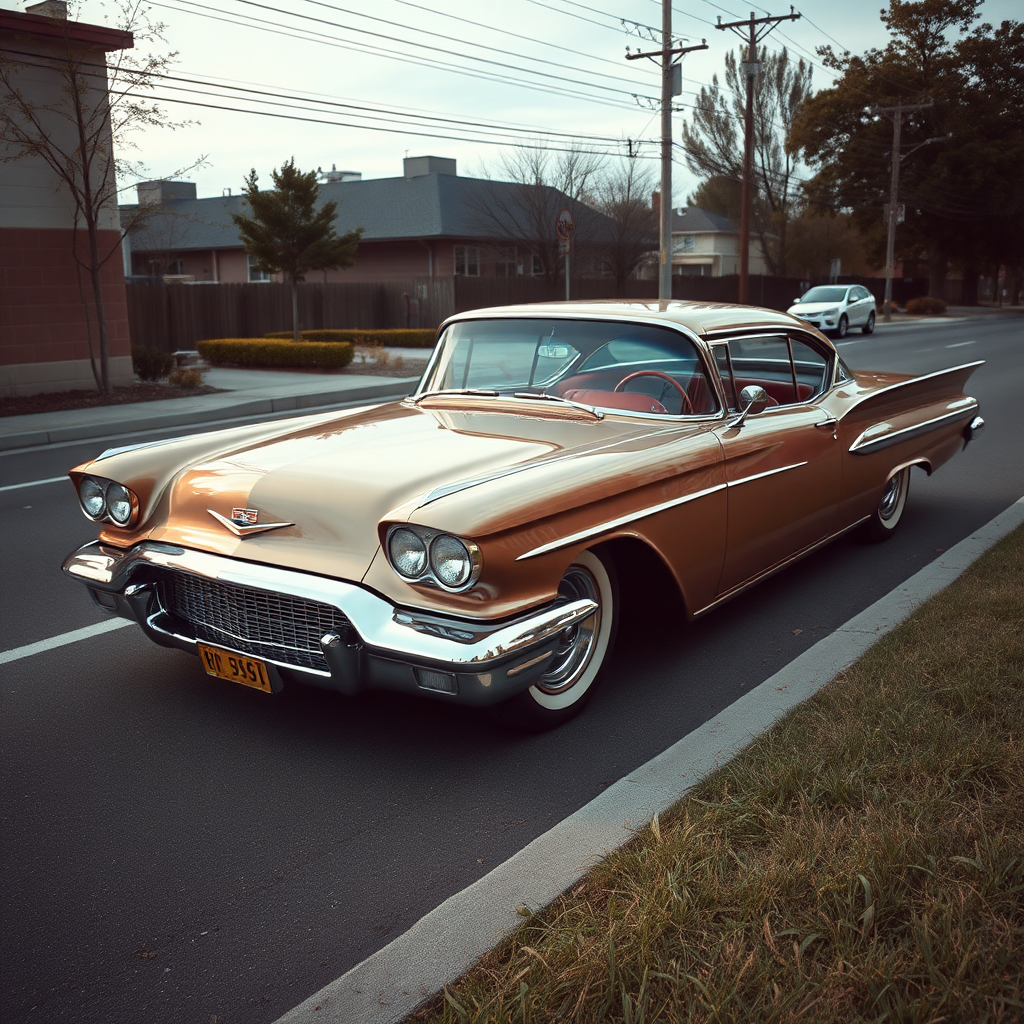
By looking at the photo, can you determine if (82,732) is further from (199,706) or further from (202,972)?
(202,972)

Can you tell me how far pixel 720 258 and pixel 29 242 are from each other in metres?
58.8

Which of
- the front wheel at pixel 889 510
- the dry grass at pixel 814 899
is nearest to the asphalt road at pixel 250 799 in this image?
the dry grass at pixel 814 899

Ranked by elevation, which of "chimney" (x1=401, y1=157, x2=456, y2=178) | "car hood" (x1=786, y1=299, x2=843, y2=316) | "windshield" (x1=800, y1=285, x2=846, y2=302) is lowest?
"car hood" (x1=786, y1=299, x2=843, y2=316)

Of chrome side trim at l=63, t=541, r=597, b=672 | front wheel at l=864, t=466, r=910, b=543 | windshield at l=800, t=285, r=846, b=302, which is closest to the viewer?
chrome side trim at l=63, t=541, r=597, b=672

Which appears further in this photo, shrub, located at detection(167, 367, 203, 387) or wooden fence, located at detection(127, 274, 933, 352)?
wooden fence, located at detection(127, 274, 933, 352)

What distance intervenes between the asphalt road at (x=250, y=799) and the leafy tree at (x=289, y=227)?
2030cm

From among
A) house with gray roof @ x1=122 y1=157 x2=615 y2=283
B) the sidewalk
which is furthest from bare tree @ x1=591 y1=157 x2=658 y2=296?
the sidewalk

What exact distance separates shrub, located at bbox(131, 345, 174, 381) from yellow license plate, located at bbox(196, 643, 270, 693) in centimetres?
1409

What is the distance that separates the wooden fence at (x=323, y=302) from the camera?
79.8ft

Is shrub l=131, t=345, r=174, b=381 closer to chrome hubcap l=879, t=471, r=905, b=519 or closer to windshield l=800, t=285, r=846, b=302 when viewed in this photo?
chrome hubcap l=879, t=471, r=905, b=519

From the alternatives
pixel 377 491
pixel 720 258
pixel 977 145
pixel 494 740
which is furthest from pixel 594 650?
pixel 720 258

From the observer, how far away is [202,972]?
95.0 inches

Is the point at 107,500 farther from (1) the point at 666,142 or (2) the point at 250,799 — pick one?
(1) the point at 666,142

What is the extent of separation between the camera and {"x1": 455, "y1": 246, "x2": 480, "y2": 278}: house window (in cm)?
3722
